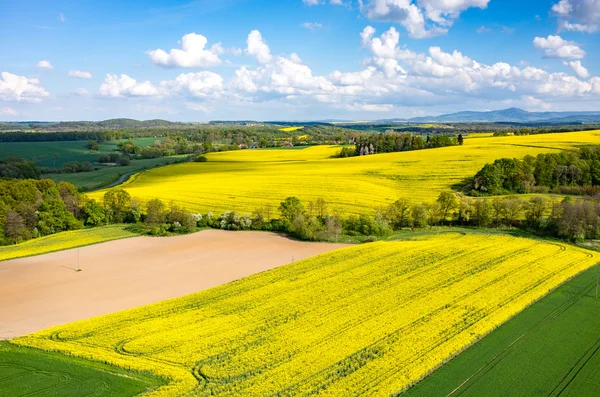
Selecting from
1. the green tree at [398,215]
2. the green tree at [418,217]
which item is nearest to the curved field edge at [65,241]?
the green tree at [398,215]

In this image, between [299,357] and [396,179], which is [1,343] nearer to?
[299,357]

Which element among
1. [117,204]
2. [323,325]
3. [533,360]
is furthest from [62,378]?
[117,204]

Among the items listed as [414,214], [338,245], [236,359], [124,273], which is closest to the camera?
[236,359]

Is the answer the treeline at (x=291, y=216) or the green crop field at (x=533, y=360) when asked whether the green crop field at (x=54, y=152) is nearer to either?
the treeline at (x=291, y=216)

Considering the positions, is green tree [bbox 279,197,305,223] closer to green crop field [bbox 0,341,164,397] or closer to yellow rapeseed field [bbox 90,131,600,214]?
yellow rapeseed field [bbox 90,131,600,214]

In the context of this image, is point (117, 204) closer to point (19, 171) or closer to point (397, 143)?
point (19, 171)

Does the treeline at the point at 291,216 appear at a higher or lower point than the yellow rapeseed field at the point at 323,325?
higher

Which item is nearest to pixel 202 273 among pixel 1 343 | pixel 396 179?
pixel 1 343
